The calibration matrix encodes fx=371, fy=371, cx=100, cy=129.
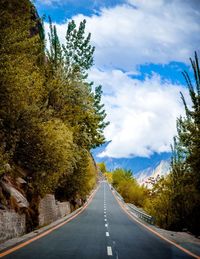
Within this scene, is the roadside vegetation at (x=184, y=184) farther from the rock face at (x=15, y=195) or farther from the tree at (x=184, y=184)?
the rock face at (x=15, y=195)

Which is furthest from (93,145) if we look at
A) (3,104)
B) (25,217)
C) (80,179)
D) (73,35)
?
(3,104)

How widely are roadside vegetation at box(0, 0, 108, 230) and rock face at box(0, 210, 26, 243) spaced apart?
0.68 metres

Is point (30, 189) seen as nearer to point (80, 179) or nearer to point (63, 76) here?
point (63, 76)

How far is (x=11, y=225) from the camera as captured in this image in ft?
45.4

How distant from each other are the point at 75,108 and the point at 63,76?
9.18 ft

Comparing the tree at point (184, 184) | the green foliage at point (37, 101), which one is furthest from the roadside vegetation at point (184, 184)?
the green foliage at point (37, 101)

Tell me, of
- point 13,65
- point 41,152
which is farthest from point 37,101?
point 13,65

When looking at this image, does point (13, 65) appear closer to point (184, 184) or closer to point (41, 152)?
point (41, 152)

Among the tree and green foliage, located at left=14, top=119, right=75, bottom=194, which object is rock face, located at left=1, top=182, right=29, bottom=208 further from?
the tree

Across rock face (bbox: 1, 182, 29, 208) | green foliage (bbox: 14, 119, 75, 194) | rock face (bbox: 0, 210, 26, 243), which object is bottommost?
rock face (bbox: 0, 210, 26, 243)

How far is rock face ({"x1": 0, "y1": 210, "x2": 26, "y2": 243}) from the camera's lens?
12656mm

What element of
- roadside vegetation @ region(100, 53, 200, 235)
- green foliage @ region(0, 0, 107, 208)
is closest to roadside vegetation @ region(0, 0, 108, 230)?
green foliage @ region(0, 0, 107, 208)

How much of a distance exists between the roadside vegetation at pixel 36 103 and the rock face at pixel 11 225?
683 mm

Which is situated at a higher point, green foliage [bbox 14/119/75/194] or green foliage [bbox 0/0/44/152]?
green foliage [bbox 0/0/44/152]
